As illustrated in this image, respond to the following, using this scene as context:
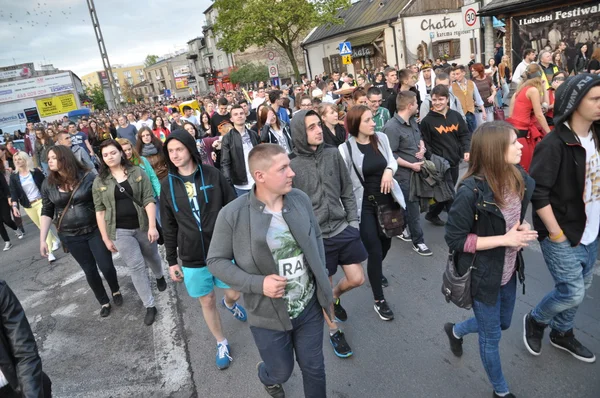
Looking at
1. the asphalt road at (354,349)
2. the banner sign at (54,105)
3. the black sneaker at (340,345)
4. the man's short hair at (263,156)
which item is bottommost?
the asphalt road at (354,349)

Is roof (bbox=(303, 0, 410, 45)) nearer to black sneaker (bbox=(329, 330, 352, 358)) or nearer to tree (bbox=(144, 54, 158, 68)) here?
black sneaker (bbox=(329, 330, 352, 358))

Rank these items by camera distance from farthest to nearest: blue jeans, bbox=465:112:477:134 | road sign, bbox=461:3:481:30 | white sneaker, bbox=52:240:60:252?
road sign, bbox=461:3:481:30
white sneaker, bbox=52:240:60:252
blue jeans, bbox=465:112:477:134

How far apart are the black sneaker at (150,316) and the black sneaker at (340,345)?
6.96 feet

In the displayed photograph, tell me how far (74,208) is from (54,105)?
48731mm

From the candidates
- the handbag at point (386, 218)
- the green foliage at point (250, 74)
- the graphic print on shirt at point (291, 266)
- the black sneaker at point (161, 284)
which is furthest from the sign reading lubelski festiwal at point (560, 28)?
the green foliage at point (250, 74)

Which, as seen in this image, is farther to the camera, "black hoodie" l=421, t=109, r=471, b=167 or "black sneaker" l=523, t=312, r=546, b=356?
"black hoodie" l=421, t=109, r=471, b=167

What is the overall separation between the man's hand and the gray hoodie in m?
1.04

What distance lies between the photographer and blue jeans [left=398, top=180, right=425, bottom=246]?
467 centimetres

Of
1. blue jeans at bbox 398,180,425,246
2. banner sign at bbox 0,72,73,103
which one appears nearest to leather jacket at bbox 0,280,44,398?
blue jeans at bbox 398,180,425,246

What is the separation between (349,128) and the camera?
12.0 feet

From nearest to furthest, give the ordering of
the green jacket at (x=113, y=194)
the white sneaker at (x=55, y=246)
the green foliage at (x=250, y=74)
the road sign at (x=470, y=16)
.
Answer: the green jacket at (x=113, y=194)
the white sneaker at (x=55, y=246)
the road sign at (x=470, y=16)
the green foliage at (x=250, y=74)

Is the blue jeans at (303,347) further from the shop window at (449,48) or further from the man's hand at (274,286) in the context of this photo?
the shop window at (449,48)

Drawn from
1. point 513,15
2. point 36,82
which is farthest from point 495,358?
point 36,82

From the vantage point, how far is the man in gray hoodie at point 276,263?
2209 millimetres
